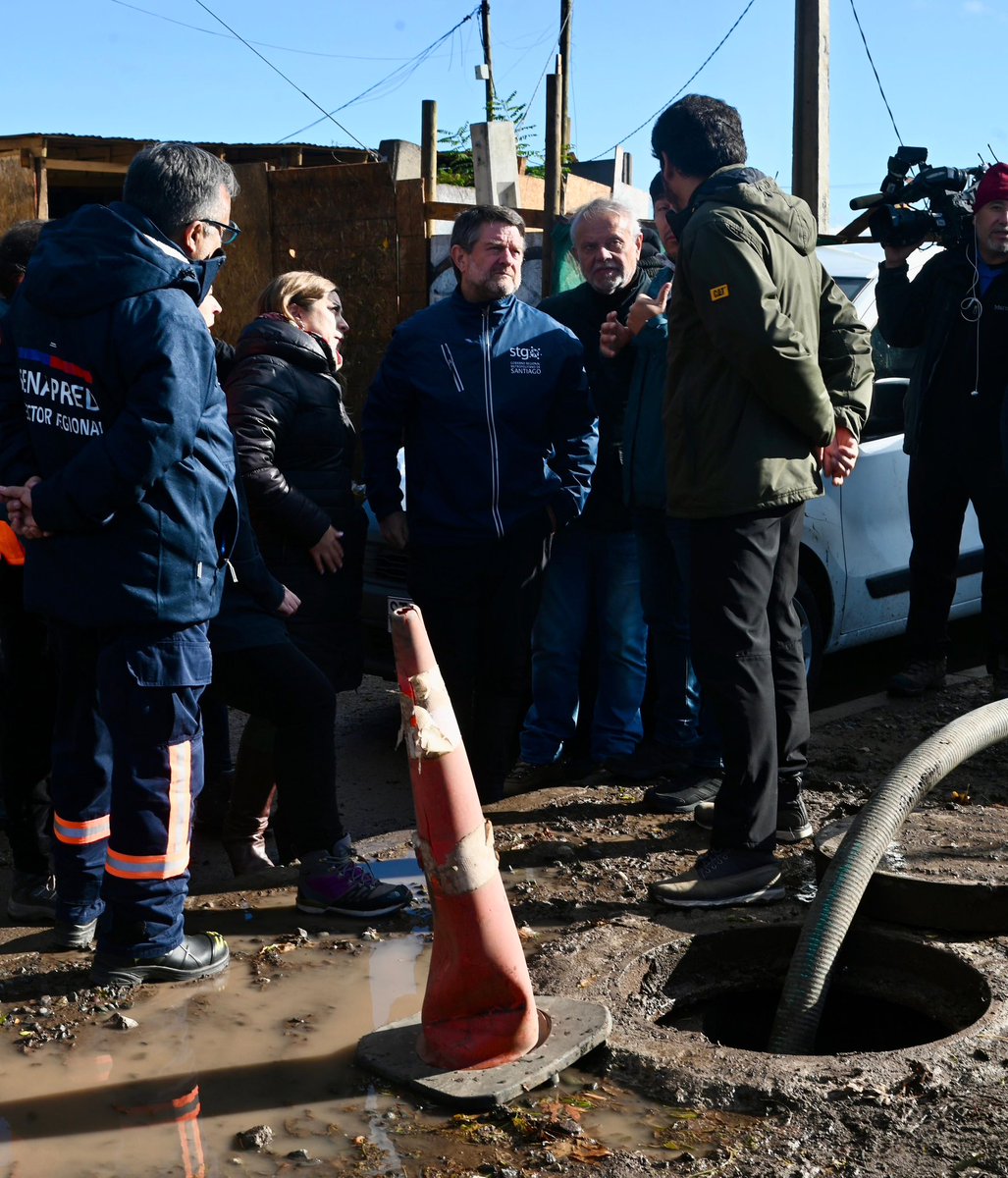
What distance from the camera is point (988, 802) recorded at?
5137mm

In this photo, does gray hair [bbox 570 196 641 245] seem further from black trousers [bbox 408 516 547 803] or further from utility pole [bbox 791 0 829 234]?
utility pole [bbox 791 0 829 234]

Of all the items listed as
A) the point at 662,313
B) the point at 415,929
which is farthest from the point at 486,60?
the point at 415,929

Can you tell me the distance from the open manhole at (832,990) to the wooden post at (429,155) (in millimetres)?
7188

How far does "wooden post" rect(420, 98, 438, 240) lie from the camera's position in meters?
10.1

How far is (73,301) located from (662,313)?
8.09 feet

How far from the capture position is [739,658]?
418 cm

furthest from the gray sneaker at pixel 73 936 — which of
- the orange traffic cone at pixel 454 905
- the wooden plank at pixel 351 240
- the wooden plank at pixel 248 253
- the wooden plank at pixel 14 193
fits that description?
the wooden plank at pixel 14 193

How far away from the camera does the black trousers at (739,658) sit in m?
4.17

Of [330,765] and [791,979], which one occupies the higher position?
[330,765]

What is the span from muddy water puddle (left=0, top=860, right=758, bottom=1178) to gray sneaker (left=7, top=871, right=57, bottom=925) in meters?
0.68

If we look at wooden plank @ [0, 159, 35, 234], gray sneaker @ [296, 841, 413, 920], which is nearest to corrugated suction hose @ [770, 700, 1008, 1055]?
gray sneaker @ [296, 841, 413, 920]

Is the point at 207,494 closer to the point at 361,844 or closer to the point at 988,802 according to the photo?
the point at 361,844

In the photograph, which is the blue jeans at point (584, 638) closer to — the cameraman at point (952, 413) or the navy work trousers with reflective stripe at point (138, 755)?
the cameraman at point (952, 413)

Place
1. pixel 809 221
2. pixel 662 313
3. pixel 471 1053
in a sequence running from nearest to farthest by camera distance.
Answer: pixel 471 1053
pixel 809 221
pixel 662 313
